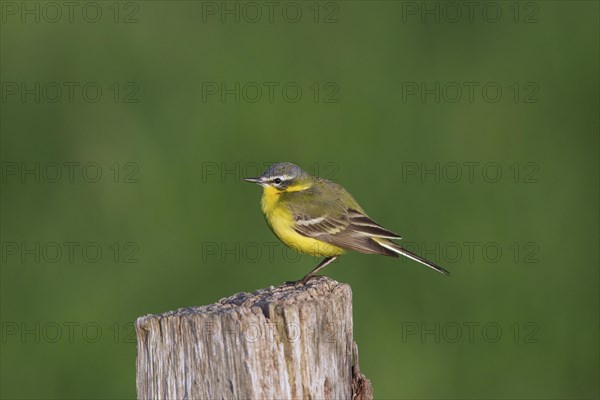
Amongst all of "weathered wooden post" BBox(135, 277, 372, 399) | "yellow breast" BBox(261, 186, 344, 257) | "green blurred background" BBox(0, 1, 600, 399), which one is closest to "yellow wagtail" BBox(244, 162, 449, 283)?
"yellow breast" BBox(261, 186, 344, 257)

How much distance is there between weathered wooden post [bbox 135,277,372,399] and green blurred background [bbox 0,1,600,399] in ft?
16.1

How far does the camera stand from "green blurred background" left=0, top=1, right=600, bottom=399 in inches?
402

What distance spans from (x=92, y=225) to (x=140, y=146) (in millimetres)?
1148

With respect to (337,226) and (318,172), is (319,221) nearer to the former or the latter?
(337,226)

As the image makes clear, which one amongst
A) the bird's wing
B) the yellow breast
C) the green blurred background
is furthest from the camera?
the green blurred background

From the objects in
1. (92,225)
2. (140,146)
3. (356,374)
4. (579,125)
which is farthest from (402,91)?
(356,374)

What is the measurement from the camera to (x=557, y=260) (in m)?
11.0

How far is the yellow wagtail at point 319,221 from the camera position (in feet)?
26.6

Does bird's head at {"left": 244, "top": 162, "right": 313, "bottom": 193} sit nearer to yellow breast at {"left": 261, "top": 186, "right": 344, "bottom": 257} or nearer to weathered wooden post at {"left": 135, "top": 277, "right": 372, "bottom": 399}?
yellow breast at {"left": 261, "top": 186, "right": 344, "bottom": 257}

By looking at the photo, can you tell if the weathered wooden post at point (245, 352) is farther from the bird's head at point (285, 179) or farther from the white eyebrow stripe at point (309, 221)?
the bird's head at point (285, 179)

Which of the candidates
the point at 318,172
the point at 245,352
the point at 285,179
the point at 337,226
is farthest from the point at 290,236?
the point at 245,352

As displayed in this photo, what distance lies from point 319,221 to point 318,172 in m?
3.07

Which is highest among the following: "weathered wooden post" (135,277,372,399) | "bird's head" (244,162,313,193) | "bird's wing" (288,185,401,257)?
"bird's head" (244,162,313,193)

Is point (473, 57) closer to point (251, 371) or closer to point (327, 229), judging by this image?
point (327, 229)
